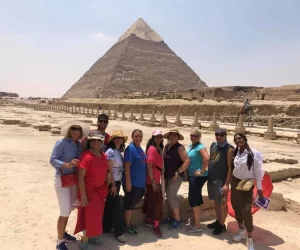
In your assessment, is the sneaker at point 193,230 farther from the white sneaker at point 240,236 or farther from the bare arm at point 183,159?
the bare arm at point 183,159

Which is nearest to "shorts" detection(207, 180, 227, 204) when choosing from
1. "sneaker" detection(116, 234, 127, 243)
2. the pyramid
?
"sneaker" detection(116, 234, 127, 243)

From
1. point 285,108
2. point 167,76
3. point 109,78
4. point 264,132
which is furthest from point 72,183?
point 167,76

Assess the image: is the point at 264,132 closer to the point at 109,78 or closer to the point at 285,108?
the point at 285,108

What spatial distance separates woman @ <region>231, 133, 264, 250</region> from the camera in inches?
128

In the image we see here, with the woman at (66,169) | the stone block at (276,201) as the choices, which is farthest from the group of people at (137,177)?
the stone block at (276,201)

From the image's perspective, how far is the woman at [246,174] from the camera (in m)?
3.24

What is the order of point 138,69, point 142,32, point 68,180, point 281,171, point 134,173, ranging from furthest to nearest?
point 142,32
point 138,69
point 281,171
point 134,173
point 68,180

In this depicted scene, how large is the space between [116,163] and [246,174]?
1.43m

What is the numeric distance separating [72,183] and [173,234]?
1413 mm

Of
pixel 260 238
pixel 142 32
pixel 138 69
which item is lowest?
pixel 260 238

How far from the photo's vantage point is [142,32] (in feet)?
484

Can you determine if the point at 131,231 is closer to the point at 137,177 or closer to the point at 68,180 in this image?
the point at 137,177

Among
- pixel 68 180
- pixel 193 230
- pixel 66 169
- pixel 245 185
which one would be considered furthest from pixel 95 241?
pixel 245 185

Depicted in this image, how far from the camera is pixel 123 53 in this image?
128 m
